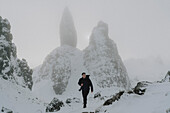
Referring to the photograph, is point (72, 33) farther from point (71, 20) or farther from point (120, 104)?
point (120, 104)

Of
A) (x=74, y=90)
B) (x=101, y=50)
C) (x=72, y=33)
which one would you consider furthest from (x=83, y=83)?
(x=72, y=33)

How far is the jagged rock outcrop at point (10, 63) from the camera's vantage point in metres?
37.6

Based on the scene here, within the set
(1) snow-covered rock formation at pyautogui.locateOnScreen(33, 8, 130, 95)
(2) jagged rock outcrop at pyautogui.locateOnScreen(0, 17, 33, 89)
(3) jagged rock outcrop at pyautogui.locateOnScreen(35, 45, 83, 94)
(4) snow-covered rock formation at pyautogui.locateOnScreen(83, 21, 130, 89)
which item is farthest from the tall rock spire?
(2) jagged rock outcrop at pyautogui.locateOnScreen(0, 17, 33, 89)

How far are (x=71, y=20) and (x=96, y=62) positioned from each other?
49.5 metres

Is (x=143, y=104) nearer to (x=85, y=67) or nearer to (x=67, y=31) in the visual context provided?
(x=85, y=67)

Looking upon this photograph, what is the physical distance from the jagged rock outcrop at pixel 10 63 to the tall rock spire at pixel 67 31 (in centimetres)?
8233

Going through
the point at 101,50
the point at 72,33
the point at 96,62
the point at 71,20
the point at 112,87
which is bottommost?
the point at 112,87

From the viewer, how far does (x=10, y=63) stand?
41156mm

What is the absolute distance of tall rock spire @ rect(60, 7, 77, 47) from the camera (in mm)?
130625

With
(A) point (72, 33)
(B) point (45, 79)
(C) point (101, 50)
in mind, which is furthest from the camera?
(A) point (72, 33)

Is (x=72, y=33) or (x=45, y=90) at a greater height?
(x=72, y=33)

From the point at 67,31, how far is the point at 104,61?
43.2 m

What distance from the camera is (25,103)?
30.2m

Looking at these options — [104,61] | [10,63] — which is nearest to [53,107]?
[10,63]
